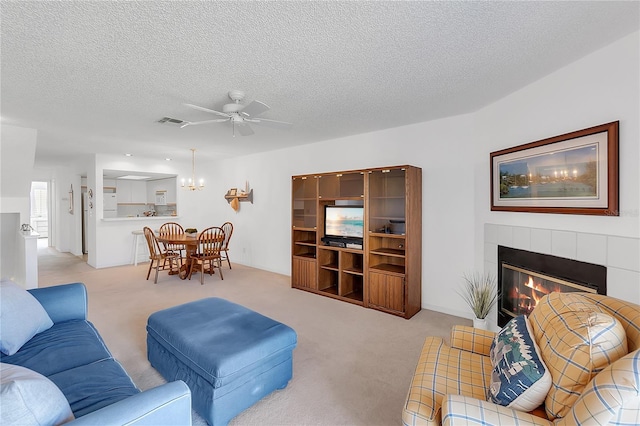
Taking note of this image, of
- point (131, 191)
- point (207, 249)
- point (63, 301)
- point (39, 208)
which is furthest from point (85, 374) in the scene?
point (39, 208)

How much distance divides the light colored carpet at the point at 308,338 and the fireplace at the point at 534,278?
2.30 feet

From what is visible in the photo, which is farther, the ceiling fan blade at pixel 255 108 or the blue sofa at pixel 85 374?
the ceiling fan blade at pixel 255 108

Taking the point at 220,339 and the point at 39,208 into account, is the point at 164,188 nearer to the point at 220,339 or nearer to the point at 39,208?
the point at 39,208

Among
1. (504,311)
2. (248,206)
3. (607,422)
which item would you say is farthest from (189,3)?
(248,206)

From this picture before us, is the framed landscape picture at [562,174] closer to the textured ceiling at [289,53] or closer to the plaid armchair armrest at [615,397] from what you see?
the textured ceiling at [289,53]

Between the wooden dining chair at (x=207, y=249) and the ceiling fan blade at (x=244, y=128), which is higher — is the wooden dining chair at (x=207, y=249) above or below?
below

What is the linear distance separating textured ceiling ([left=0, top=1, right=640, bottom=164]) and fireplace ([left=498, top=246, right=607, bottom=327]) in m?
1.49

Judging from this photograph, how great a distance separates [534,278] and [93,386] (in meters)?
3.15

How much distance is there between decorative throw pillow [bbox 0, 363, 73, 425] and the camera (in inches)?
34.2

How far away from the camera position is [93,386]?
146cm

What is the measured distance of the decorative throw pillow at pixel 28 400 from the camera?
2.85ft

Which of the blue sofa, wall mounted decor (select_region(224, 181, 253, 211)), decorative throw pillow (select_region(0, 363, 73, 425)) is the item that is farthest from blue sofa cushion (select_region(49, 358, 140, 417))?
wall mounted decor (select_region(224, 181, 253, 211))

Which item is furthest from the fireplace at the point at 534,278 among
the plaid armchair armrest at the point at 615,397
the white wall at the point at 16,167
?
the white wall at the point at 16,167

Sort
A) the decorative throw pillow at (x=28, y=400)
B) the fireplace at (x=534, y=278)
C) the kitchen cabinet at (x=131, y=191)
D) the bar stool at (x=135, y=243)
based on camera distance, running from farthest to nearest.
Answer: the kitchen cabinet at (x=131, y=191) < the bar stool at (x=135, y=243) < the fireplace at (x=534, y=278) < the decorative throw pillow at (x=28, y=400)
